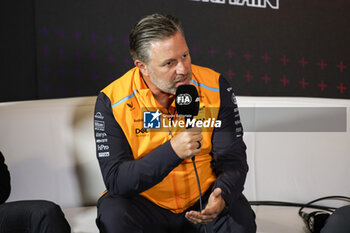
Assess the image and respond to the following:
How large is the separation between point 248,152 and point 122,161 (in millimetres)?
744

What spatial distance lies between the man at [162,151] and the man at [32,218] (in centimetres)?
13

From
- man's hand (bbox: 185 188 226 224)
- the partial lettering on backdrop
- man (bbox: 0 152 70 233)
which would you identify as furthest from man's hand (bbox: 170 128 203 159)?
the partial lettering on backdrop

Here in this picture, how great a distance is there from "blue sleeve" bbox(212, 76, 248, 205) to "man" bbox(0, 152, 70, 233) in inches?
21.5

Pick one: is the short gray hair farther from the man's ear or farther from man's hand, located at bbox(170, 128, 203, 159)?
man's hand, located at bbox(170, 128, 203, 159)

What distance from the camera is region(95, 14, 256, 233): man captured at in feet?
4.48

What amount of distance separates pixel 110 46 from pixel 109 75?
0.17 meters

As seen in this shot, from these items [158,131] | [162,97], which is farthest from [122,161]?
[162,97]

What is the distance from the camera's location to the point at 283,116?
2.02 meters

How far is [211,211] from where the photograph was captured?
1342 millimetres

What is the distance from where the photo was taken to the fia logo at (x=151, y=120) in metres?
1.50

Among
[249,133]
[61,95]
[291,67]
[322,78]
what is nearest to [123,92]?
[249,133]

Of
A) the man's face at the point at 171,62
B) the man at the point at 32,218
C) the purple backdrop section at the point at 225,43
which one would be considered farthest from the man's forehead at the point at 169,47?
the purple backdrop section at the point at 225,43

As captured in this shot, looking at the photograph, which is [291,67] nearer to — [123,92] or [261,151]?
[261,151]

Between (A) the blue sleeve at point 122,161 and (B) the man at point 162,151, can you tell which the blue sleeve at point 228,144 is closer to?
(B) the man at point 162,151
